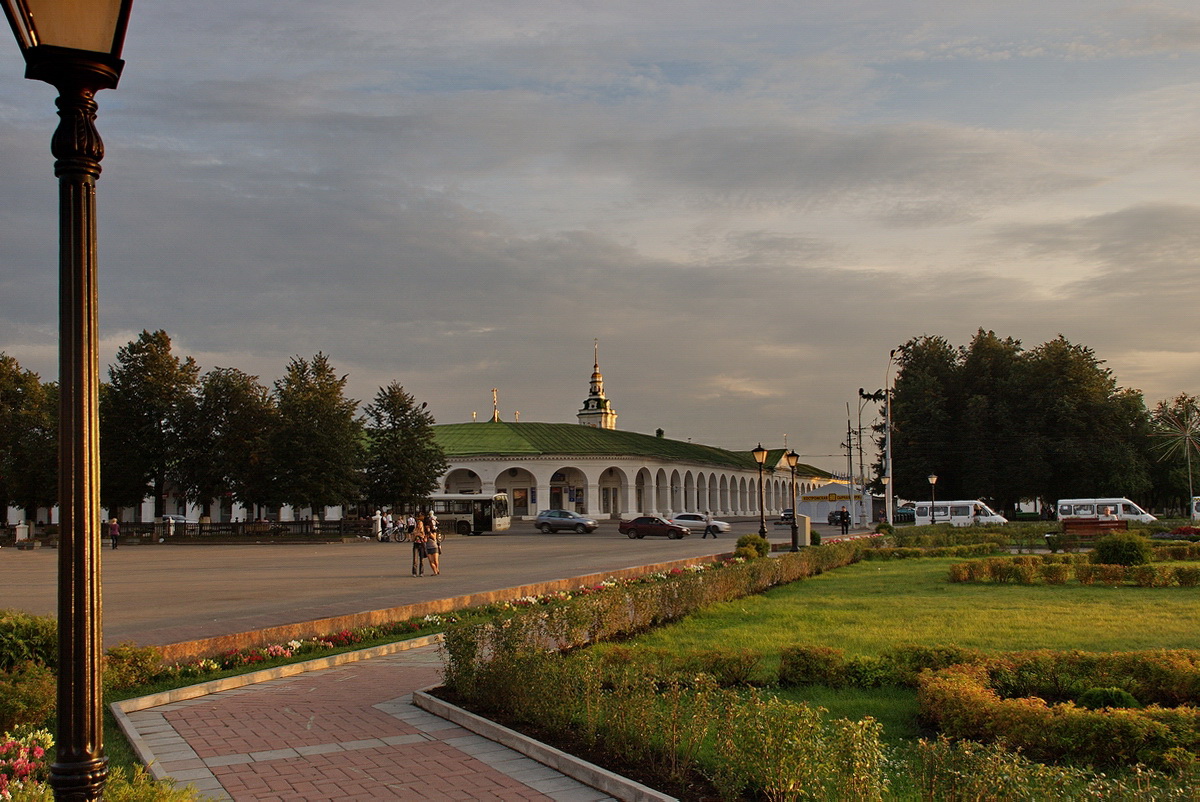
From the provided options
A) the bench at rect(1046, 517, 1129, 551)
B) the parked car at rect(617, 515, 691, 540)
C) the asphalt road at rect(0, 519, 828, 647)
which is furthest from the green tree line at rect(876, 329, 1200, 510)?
the asphalt road at rect(0, 519, 828, 647)

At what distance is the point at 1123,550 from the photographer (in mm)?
21562

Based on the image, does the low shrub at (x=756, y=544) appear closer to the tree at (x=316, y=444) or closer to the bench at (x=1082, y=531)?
the bench at (x=1082, y=531)

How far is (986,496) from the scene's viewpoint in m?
62.4

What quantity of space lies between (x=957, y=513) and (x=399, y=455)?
30765 mm

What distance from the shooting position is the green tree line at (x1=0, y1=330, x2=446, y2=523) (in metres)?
46.6

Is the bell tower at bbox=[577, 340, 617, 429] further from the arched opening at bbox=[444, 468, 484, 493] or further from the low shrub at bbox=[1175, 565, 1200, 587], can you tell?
the low shrub at bbox=[1175, 565, 1200, 587]

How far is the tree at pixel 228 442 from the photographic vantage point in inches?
1854

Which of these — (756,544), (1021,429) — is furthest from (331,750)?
(1021,429)

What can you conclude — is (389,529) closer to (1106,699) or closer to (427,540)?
(427,540)

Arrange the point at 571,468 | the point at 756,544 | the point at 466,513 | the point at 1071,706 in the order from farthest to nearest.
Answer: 1. the point at 571,468
2. the point at 466,513
3. the point at 756,544
4. the point at 1071,706

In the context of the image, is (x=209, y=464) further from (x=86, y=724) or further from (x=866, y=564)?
(x=86, y=724)

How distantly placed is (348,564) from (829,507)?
211 ft

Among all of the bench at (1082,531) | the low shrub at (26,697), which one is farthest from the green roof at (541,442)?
the low shrub at (26,697)

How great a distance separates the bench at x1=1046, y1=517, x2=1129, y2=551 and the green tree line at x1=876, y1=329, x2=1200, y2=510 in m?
23.8
